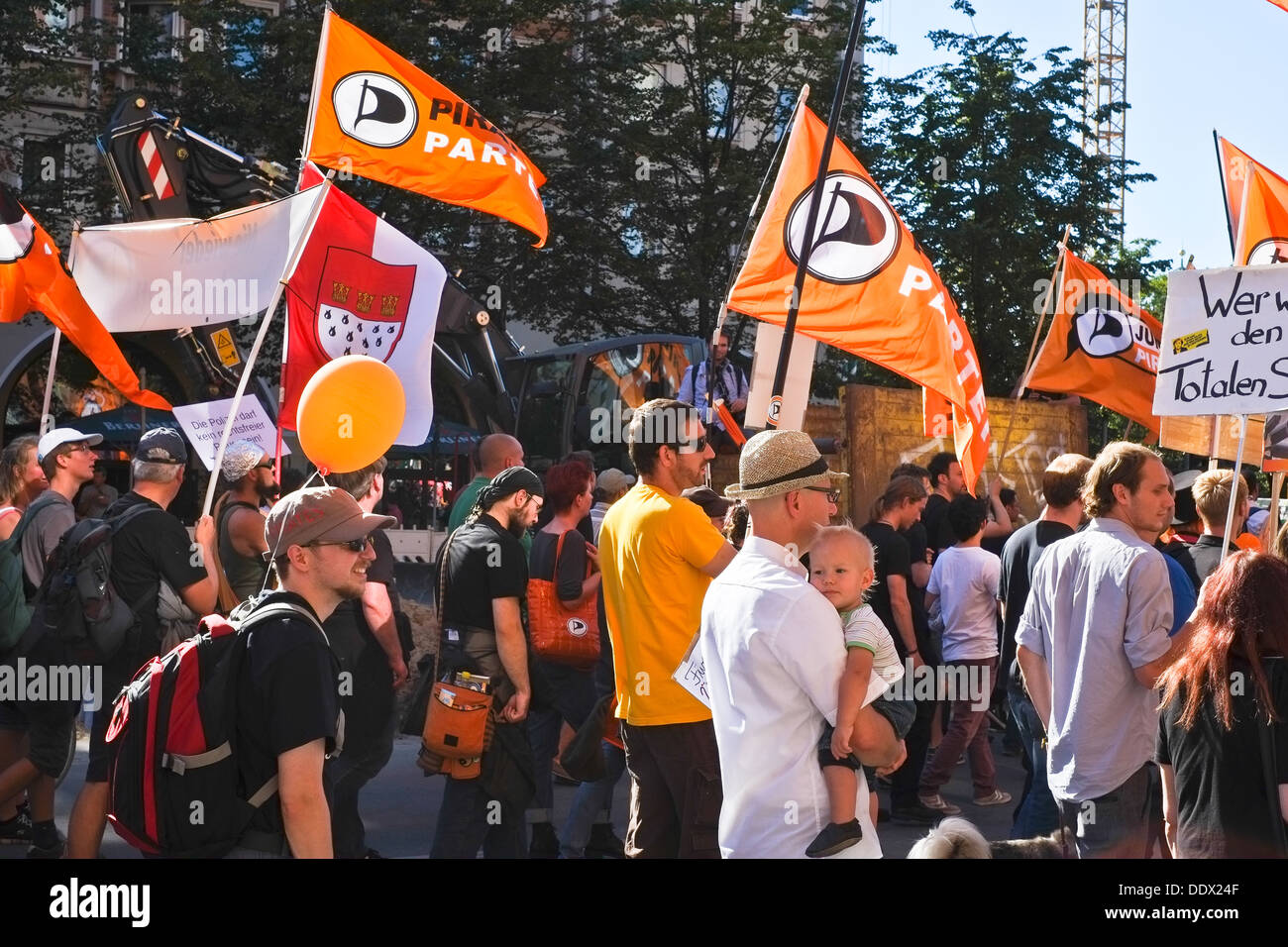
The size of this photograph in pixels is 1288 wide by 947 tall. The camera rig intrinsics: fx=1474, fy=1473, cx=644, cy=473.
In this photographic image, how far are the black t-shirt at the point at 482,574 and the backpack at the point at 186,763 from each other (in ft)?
8.27

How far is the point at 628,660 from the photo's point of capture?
5.02 m

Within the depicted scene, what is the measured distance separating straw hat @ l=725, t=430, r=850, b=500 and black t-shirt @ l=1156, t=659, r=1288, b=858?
3.99ft

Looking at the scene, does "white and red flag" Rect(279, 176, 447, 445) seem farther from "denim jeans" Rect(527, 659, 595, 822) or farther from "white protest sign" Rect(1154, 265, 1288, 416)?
"white protest sign" Rect(1154, 265, 1288, 416)

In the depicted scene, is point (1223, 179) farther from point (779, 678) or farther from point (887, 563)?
point (779, 678)

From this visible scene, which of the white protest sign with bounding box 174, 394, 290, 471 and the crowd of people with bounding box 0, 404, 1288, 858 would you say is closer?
the crowd of people with bounding box 0, 404, 1288, 858

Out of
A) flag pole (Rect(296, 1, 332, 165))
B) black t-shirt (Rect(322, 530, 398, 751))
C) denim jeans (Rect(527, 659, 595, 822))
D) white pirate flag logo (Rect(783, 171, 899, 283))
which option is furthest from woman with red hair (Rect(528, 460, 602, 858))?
flag pole (Rect(296, 1, 332, 165))

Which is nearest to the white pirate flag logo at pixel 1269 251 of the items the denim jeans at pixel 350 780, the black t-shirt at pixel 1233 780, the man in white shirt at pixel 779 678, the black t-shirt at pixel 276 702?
the black t-shirt at pixel 1233 780

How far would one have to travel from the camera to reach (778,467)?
3.64 metres

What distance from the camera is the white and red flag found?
713cm

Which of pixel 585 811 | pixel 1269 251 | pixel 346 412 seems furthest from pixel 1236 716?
pixel 1269 251

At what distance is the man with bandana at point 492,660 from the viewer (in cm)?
582

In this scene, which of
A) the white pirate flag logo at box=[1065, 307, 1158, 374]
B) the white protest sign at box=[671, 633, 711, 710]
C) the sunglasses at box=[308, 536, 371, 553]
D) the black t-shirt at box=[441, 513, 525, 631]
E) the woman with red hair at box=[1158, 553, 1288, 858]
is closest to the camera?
the sunglasses at box=[308, 536, 371, 553]

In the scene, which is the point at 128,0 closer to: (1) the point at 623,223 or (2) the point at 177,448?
(1) the point at 623,223
